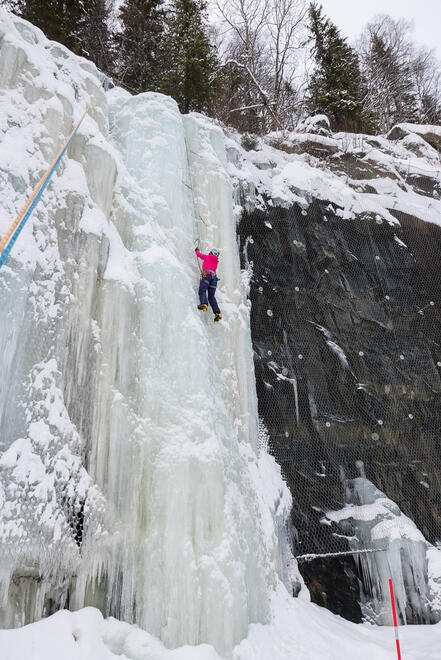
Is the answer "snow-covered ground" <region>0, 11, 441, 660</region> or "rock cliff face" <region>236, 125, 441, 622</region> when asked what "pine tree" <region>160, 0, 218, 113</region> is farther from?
"snow-covered ground" <region>0, 11, 441, 660</region>

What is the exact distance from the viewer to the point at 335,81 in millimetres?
12375

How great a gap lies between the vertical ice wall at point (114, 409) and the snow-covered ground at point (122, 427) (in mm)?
13

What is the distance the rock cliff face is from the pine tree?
263 cm

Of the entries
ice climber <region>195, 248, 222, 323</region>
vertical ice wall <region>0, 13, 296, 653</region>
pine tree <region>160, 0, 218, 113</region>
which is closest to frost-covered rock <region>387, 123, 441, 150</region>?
pine tree <region>160, 0, 218, 113</region>

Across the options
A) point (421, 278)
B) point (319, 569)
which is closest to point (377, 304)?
point (421, 278)

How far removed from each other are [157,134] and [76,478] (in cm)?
414

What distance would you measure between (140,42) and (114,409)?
9388mm

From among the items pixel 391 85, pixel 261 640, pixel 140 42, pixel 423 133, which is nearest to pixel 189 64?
pixel 140 42

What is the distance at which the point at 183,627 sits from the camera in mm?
3133

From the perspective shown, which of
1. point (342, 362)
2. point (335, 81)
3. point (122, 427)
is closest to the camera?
point (122, 427)

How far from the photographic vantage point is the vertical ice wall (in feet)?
10.2

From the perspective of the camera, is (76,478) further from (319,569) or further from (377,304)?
(377,304)

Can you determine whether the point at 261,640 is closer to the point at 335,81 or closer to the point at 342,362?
the point at 342,362

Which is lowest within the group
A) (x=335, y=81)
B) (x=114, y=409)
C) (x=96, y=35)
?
(x=114, y=409)
